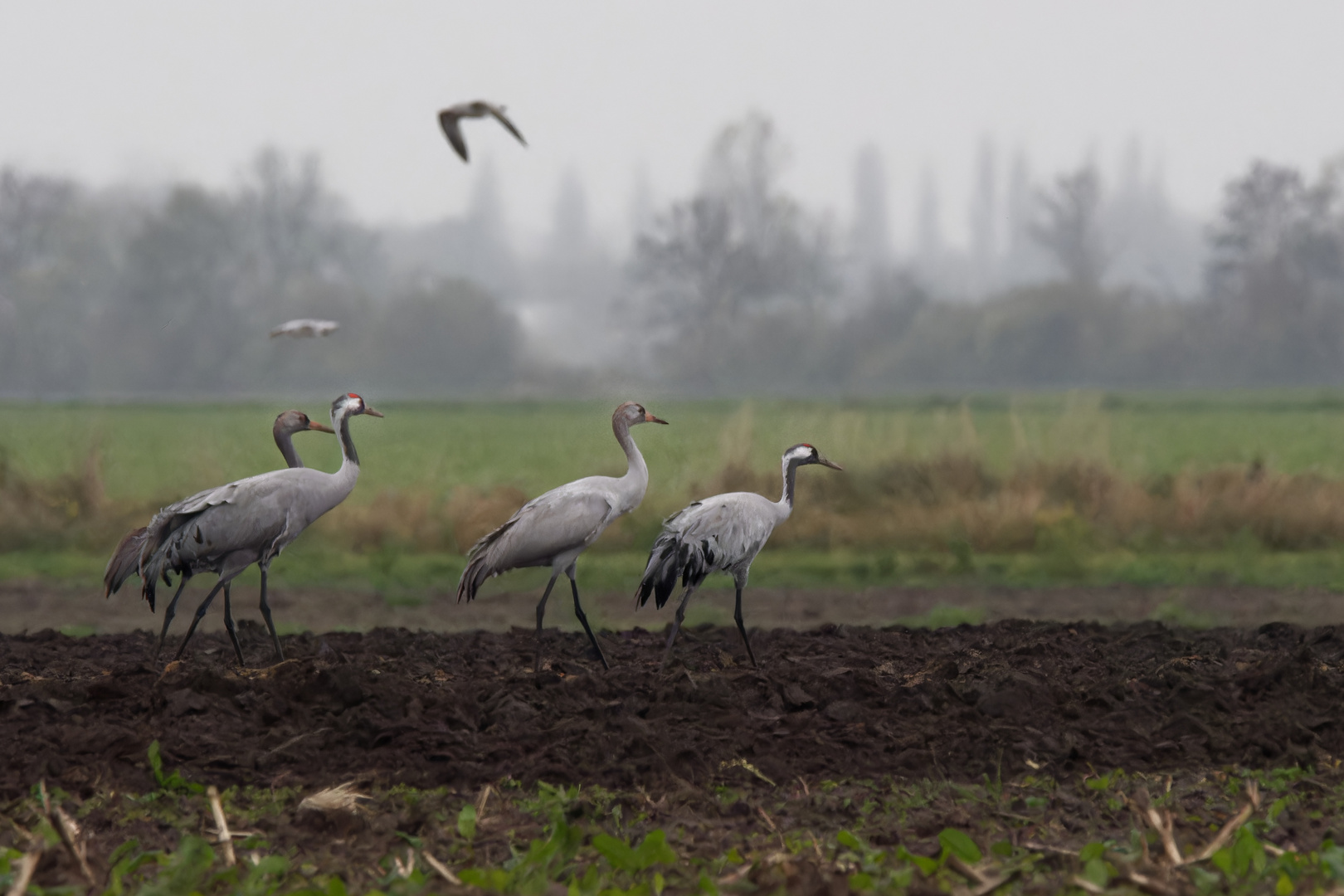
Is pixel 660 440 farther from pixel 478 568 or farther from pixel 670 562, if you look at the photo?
pixel 670 562

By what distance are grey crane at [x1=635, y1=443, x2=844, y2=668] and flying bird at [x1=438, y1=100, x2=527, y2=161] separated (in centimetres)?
248

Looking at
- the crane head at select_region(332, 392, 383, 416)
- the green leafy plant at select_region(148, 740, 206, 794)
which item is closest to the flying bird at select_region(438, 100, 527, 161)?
the crane head at select_region(332, 392, 383, 416)

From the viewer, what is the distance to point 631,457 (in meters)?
9.23

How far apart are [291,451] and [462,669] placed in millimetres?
2185

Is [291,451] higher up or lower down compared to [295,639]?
higher up

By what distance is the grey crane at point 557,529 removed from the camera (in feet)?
29.1

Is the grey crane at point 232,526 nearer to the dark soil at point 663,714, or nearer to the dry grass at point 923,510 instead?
the dark soil at point 663,714

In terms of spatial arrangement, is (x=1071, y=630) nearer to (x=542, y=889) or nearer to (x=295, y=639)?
(x=295, y=639)

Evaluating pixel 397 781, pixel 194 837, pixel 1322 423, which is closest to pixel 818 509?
pixel 397 781

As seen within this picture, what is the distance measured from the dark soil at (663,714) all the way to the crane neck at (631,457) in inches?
46.7

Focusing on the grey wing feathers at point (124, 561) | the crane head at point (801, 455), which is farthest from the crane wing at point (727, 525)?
the grey wing feathers at point (124, 561)

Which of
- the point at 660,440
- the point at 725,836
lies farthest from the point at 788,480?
the point at 660,440

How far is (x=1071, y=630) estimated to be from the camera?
10.3 meters

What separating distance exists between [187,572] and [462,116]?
3383mm
